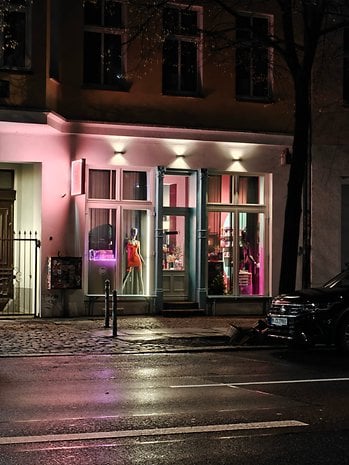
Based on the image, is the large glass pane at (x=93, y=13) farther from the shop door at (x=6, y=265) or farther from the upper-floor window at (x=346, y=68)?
the upper-floor window at (x=346, y=68)

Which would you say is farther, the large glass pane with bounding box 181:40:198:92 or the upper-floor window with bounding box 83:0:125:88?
the large glass pane with bounding box 181:40:198:92

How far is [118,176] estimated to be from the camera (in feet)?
61.9

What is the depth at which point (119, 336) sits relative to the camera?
584 inches

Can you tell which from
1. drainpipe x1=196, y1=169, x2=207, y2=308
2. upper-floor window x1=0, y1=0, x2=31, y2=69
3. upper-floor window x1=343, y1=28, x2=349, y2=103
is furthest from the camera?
upper-floor window x1=343, y1=28, x2=349, y2=103

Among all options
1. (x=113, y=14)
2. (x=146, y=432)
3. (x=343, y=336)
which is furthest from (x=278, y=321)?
(x=113, y=14)

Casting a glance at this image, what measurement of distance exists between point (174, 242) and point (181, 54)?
16.5 ft

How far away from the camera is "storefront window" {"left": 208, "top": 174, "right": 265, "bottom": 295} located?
19.9 meters

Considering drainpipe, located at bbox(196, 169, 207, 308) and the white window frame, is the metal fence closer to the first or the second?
drainpipe, located at bbox(196, 169, 207, 308)

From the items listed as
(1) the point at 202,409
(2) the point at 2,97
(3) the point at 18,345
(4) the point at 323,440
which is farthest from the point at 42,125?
(4) the point at 323,440

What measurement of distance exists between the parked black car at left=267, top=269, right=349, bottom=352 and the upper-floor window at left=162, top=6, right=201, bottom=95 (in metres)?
8.12

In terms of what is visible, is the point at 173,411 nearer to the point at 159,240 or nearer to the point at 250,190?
the point at 159,240

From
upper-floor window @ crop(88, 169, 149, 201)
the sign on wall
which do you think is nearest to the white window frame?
upper-floor window @ crop(88, 169, 149, 201)

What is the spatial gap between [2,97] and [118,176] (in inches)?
144

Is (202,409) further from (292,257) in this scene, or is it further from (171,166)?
(171,166)
